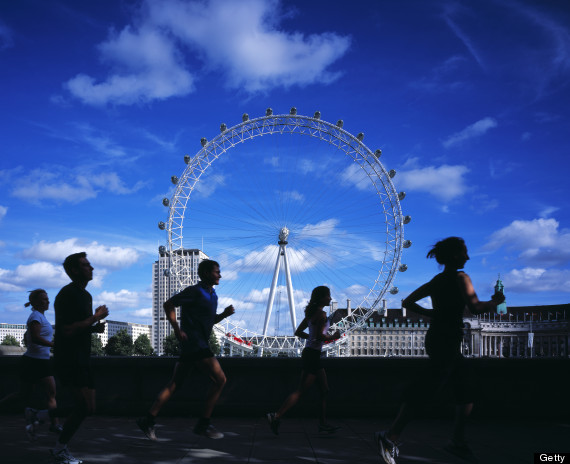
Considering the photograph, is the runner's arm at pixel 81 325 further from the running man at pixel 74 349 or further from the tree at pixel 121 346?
the tree at pixel 121 346

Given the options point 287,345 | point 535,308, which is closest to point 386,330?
point 535,308

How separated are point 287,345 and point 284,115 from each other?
22510 mm

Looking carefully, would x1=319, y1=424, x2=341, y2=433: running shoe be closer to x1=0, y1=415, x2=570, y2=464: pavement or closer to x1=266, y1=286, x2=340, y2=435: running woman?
Result: x1=266, y1=286, x2=340, y2=435: running woman

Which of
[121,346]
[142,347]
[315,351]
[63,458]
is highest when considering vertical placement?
[142,347]

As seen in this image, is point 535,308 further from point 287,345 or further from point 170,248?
point 170,248

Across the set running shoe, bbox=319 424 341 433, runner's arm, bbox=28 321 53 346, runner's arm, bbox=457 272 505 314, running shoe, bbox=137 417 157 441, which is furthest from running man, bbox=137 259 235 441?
runner's arm, bbox=457 272 505 314

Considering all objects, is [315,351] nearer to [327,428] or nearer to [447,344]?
[327,428]

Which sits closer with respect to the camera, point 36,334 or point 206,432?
point 206,432

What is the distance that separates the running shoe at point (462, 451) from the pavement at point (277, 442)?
85mm

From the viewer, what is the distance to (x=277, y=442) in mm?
7023

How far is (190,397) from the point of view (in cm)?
956

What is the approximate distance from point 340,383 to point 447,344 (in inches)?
165

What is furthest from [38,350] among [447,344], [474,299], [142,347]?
[142,347]

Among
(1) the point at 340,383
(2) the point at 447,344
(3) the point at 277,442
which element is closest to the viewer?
(2) the point at 447,344
